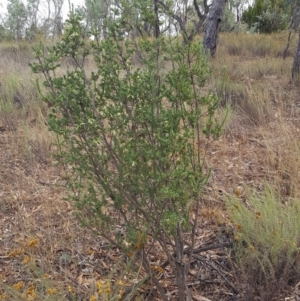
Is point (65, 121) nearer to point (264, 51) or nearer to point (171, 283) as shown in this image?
point (171, 283)

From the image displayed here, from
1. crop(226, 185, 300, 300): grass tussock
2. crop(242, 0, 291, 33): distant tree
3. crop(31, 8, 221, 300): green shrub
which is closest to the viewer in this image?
crop(31, 8, 221, 300): green shrub

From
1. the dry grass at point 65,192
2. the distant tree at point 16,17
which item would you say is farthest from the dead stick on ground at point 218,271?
the distant tree at point 16,17

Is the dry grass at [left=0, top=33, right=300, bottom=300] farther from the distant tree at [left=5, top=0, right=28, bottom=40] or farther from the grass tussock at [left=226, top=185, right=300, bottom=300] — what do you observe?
the distant tree at [left=5, top=0, right=28, bottom=40]

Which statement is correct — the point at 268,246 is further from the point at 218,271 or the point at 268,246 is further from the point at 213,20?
the point at 213,20

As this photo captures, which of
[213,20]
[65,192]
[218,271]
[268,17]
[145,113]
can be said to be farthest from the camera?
[268,17]

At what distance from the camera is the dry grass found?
2.10 metres

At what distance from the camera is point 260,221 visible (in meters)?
2.27

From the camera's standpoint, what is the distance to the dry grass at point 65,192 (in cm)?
210

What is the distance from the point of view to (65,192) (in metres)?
3.02

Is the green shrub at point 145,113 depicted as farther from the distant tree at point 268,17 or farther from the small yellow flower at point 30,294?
the distant tree at point 268,17

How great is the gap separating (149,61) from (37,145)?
92.8 inches

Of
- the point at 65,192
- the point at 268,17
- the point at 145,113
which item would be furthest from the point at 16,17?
the point at 145,113

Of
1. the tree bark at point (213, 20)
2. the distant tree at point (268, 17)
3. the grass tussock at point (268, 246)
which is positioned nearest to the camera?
the grass tussock at point (268, 246)

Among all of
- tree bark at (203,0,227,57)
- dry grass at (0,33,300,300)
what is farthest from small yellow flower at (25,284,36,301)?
tree bark at (203,0,227,57)
